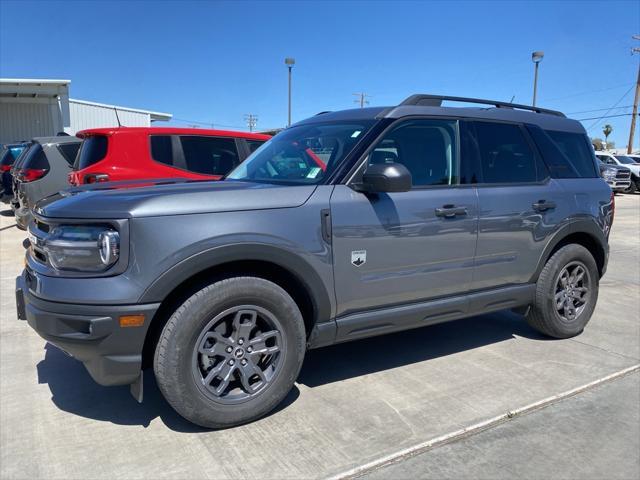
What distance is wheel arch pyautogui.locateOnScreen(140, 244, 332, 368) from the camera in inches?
107

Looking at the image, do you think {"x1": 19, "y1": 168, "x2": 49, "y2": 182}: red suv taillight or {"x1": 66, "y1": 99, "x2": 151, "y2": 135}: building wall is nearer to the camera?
{"x1": 19, "y1": 168, "x2": 49, "y2": 182}: red suv taillight

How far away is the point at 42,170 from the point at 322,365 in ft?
23.2

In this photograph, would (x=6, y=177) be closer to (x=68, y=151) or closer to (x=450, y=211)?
(x=68, y=151)

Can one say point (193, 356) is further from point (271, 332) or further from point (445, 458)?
point (445, 458)

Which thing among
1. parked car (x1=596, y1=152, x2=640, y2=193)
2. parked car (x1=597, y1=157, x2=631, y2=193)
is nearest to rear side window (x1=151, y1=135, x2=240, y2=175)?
parked car (x1=597, y1=157, x2=631, y2=193)

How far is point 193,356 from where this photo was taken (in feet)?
9.19

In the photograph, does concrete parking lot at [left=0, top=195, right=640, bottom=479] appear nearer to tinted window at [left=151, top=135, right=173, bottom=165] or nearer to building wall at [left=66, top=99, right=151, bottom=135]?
tinted window at [left=151, top=135, right=173, bottom=165]

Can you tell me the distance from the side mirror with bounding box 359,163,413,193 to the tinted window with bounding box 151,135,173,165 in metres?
4.46

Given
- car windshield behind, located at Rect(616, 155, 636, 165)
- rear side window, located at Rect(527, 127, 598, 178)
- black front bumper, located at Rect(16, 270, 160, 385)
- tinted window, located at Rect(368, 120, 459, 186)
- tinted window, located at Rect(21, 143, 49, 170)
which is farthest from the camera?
car windshield behind, located at Rect(616, 155, 636, 165)

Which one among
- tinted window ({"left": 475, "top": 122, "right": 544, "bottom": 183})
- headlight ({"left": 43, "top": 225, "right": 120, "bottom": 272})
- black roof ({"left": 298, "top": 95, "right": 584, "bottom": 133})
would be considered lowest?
headlight ({"left": 43, "top": 225, "right": 120, "bottom": 272})

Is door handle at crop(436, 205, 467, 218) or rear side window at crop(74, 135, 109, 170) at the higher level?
rear side window at crop(74, 135, 109, 170)

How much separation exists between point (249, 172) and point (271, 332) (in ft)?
4.80

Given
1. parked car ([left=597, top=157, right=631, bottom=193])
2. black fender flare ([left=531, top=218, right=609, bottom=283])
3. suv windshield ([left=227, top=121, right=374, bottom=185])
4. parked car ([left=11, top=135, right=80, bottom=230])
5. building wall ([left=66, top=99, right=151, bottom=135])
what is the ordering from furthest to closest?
building wall ([left=66, top=99, right=151, bottom=135])
parked car ([left=597, top=157, right=631, bottom=193])
parked car ([left=11, top=135, right=80, bottom=230])
black fender flare ([left=531, top=218, right=609, bottom=283])
suv windshield ([left=227, top=121, right=374, bottom=185])

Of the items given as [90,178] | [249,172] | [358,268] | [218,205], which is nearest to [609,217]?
[358,268]
